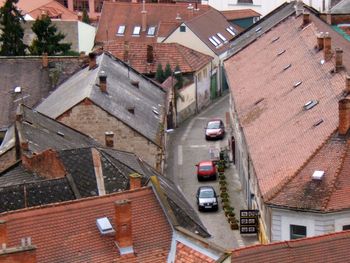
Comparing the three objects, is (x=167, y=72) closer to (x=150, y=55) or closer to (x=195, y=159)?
(x=150, y=55)

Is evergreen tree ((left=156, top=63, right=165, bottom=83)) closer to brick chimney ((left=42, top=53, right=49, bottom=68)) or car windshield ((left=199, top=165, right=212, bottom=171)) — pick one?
brick chimney ((left=42, top=53, right=49, bottom=68))

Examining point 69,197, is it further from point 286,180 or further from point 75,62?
point 75,62

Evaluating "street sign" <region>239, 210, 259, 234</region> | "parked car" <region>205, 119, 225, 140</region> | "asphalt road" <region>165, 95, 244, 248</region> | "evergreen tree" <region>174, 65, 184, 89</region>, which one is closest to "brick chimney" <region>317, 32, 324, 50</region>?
"asphalt road" <region>165, 95, 244, 248</region>

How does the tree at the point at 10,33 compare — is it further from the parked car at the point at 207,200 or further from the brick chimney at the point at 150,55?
the parked car at the point at 207,200

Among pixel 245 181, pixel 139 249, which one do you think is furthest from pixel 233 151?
pixel 139 249

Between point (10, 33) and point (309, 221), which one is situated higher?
point (10, 33)

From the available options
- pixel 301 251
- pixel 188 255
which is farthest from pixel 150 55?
pixel 188 255
